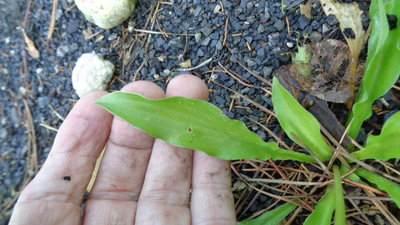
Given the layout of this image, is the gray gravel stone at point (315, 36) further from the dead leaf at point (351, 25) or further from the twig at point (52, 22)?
the twig at point (52, 22)

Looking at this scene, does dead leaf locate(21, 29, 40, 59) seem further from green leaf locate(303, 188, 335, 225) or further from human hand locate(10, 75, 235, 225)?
green leaf locate(303, 188, 335, 225)

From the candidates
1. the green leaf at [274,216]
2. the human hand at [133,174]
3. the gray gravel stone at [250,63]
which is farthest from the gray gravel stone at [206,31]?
the green leaf at [274,216]

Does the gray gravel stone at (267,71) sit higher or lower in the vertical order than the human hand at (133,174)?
higher

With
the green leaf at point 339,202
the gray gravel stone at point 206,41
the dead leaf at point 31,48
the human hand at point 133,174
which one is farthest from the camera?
the dead leaf at point 31,48

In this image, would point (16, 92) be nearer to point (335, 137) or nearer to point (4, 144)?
point (4, 144)

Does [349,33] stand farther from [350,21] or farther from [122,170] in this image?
[122,170]
